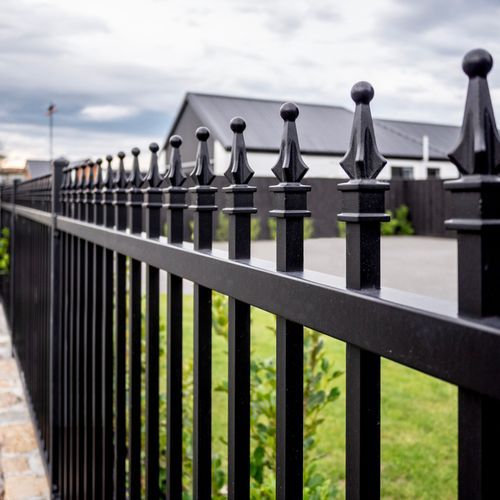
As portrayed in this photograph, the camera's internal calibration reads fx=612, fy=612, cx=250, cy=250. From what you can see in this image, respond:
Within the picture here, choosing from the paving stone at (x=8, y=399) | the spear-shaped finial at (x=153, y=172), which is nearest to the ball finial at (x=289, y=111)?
the spear-shaped finial at (x=153, y=172)

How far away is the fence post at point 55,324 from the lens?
2518mm

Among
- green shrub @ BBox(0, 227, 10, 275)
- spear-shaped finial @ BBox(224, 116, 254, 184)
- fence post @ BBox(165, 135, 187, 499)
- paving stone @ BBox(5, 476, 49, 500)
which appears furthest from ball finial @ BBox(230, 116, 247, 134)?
green shrub @ BBox(0, 227, 10, 275)

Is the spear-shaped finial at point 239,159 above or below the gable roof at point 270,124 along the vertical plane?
below

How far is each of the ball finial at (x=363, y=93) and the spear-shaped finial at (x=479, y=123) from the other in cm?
16

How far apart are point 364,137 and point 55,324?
2.13 meters

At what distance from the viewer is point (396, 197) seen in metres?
17.7

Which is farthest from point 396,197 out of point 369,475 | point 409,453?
point 369,475

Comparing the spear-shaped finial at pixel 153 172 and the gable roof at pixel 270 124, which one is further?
the gable roof at pixel 270 124

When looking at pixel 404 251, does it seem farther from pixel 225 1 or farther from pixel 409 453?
pixel 409 453

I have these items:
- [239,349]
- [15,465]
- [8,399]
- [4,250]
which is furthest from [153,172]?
[4,250]

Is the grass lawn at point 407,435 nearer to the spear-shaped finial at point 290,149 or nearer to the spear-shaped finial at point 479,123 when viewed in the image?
the spear-shaped finial at point 290,149

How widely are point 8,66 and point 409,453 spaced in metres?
14.2

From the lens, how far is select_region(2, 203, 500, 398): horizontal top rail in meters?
0.59

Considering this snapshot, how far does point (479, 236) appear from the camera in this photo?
0.59 meters
